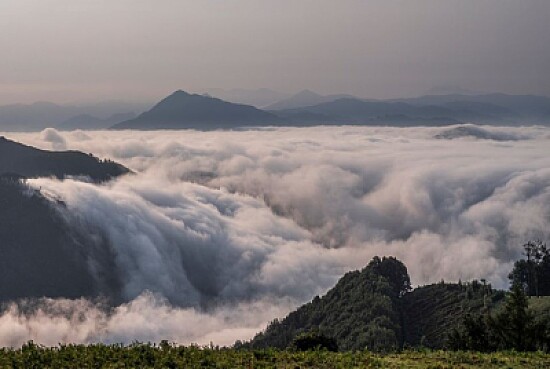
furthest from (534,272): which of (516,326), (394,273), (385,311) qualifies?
(516,326)

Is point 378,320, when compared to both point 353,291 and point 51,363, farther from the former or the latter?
point 51,363

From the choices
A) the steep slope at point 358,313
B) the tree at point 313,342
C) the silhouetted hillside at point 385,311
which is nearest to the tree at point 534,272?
the silhouetted hillside at point 385,311

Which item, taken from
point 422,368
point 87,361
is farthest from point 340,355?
point 87,361

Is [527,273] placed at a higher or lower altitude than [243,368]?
lower

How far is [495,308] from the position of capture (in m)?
123

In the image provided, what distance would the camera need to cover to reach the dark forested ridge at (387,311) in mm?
132500

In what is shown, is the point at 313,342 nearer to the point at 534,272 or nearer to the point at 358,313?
the point at 358,313

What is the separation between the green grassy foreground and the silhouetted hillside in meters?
81.0

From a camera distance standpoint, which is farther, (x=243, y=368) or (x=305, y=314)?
(x=305, y=314)

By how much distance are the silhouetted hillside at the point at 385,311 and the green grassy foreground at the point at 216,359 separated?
81001 millimetres

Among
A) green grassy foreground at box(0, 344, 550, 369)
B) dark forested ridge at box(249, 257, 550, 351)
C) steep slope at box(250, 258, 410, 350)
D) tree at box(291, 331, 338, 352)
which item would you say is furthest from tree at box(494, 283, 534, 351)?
steep slope at box(250, 258, 410, 350)

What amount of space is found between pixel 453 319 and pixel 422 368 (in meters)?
114

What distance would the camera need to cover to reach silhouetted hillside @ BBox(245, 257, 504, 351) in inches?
5276

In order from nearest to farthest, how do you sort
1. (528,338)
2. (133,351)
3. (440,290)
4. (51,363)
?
(51,363) < (133,351) < (528,338) < (440,290)
